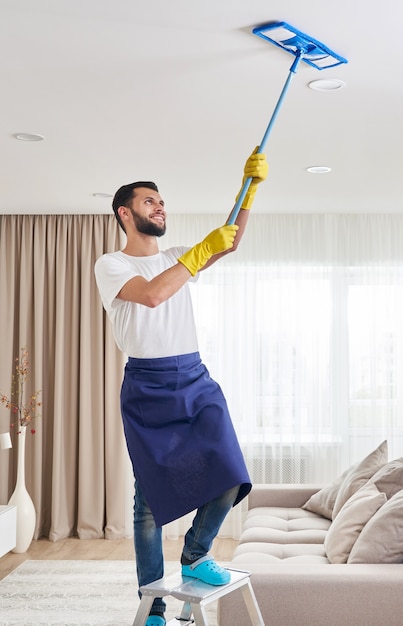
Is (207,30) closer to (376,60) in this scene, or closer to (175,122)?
(376,60)

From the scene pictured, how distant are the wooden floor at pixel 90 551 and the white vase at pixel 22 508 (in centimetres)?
10

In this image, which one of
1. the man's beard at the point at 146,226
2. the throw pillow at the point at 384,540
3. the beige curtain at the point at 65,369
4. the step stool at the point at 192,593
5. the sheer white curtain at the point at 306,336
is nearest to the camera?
the step stool at the point at 192,593

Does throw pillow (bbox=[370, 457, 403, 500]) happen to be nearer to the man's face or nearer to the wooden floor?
the wooden floor

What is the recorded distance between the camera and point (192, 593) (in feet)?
7.64

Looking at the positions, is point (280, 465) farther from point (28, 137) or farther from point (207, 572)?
point (207, 572)

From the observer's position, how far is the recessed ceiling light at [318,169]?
197 inches

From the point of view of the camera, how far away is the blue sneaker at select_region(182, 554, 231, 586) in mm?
2443

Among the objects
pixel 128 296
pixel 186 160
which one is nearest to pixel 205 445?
pixel 128 296

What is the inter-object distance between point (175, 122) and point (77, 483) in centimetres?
349

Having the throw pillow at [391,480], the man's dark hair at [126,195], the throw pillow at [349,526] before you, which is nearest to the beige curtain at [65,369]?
the throw pillow at [391,480]

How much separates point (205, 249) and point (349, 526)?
191cm

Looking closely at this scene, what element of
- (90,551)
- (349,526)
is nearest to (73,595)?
(90,551)

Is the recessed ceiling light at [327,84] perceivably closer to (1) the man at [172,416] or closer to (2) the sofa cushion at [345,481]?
(1) the man at [172,416]

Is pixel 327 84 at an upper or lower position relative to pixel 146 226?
upper
